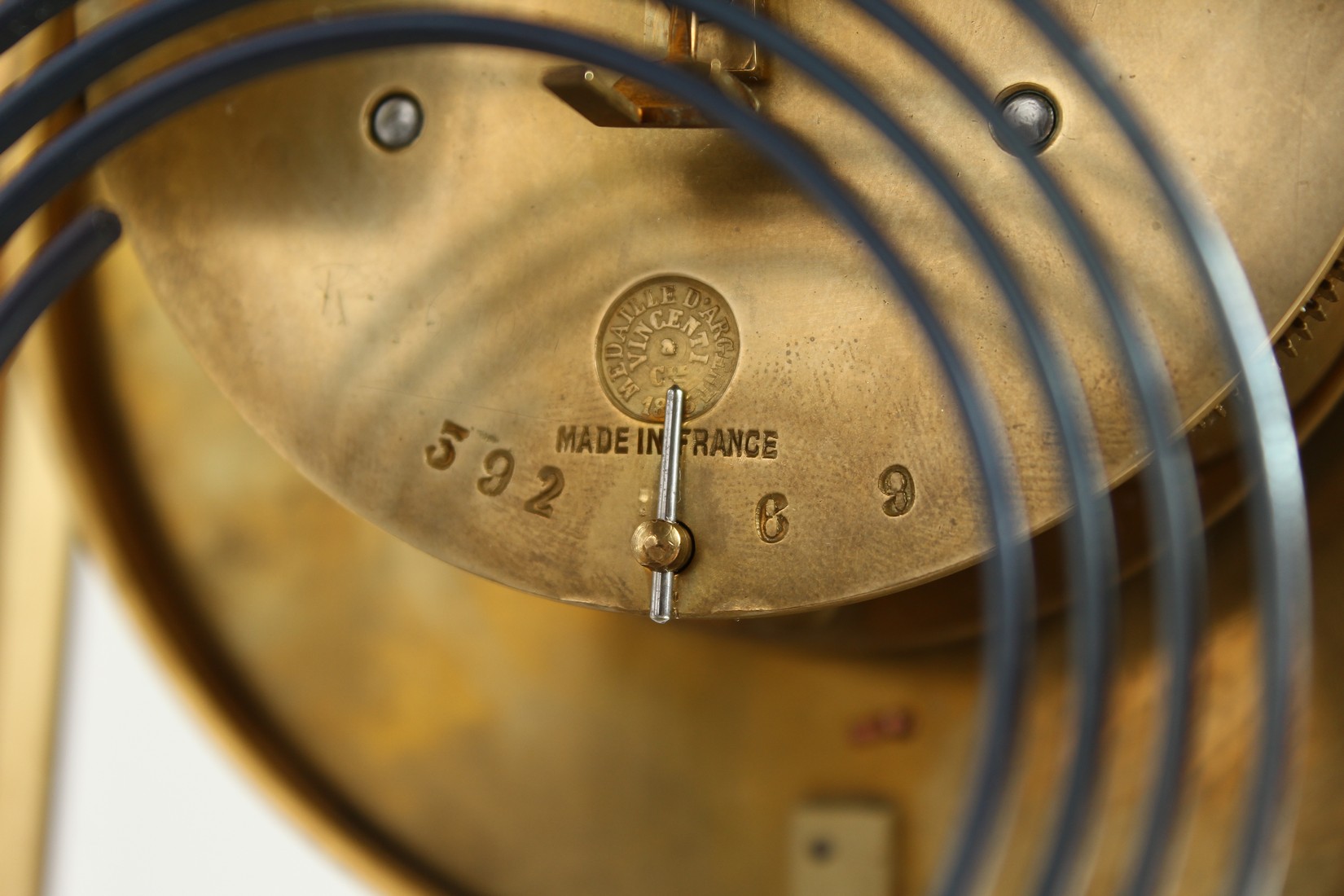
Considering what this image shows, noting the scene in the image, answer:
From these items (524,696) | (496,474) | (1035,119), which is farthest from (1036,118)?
(524,696)

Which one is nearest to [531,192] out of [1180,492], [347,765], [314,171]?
[314,171]

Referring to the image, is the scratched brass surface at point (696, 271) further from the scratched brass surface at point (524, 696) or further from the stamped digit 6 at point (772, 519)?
the scratched brass surface at point (524, 696)

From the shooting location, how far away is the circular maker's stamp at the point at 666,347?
19.0 inches

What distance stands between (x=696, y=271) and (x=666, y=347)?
3 centimetres

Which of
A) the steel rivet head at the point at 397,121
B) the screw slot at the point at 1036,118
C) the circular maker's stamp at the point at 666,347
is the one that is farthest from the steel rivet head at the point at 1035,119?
the steel rivet head at the point at 397,121

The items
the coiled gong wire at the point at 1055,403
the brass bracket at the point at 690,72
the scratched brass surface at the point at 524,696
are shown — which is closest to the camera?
the coiled gong wire at the point at 1055,403

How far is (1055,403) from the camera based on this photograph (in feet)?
1.26

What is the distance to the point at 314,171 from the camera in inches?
20.8

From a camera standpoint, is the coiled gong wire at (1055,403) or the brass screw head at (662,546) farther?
the brass screw head at (662,546)

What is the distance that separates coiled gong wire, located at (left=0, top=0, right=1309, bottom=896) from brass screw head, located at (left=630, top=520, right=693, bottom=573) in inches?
4.1

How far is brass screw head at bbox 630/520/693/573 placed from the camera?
46 cm

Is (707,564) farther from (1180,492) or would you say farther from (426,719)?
(426,719)

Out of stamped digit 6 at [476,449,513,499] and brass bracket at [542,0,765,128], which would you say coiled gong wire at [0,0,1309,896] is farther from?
stamped digit 6 at [476,449,513,499]

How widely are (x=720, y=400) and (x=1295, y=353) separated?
0.75 ft
